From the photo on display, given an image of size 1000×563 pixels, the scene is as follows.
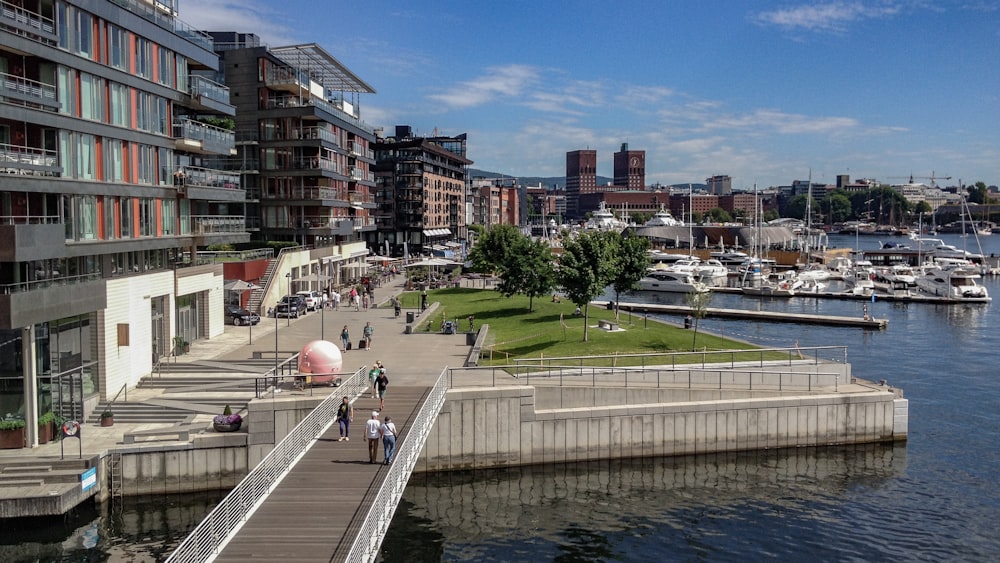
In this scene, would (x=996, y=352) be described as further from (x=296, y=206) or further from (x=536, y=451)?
(x=296, y=206)

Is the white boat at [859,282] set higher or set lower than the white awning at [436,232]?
lower

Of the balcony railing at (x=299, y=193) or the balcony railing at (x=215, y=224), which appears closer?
the balcony railing at (x=215, y=224)

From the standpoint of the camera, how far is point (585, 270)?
4528 cm

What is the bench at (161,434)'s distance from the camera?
97.8 ft

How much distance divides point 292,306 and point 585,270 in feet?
80.5

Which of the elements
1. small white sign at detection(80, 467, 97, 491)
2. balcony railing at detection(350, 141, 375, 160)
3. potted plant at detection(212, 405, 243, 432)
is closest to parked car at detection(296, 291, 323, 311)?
balcony railing at detection(350, 141, 375, 160)

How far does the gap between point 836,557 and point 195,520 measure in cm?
2135

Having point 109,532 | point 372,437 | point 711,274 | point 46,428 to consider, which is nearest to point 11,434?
point 46,428

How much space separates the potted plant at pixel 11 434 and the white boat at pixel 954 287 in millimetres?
99729

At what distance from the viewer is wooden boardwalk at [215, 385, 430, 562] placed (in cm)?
1752

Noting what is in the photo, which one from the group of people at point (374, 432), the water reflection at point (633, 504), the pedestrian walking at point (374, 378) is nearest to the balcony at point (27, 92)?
the pedestrian walking at point (374, 378)

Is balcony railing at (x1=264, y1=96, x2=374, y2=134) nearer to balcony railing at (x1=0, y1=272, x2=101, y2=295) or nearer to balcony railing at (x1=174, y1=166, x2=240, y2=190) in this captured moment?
balcony railing at (x1=174, y1=166, x2=240, y2=190)

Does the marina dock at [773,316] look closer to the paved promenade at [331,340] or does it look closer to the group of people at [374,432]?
the paved promenade at [331,340]

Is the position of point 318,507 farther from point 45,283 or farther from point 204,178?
point 204,178
